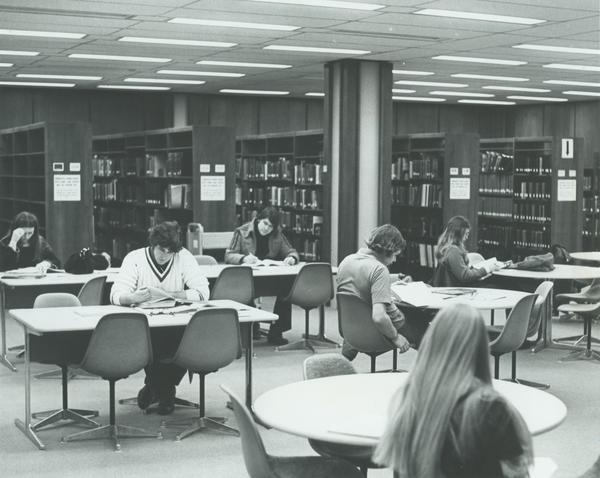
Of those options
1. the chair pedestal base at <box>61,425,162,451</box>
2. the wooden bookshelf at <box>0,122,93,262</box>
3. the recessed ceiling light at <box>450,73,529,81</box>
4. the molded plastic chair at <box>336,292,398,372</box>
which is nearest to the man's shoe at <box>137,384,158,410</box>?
the chair pedestal base at <box>61,425,162,451</box>

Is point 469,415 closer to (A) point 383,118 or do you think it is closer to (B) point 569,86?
(A) point 383,118

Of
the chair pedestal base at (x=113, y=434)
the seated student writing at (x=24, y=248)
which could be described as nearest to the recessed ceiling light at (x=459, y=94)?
the seated student writing at (x=24, y=248)

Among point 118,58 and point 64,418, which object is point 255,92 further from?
point 64,418

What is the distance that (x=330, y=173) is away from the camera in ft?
35.4

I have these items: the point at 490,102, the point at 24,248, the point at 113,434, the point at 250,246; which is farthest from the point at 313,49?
the point at 490,102

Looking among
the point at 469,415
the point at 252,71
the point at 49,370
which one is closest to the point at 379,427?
the point at 469,415

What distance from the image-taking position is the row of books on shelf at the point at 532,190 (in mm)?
11564

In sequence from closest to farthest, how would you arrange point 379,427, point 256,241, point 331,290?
point 379,427 < point 331,290 < point 256,241

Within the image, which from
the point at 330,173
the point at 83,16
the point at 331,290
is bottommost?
the point at 331,290

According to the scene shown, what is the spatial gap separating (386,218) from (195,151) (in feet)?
7.73

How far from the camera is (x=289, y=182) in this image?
12812 mm

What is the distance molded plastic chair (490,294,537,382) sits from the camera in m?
6.23

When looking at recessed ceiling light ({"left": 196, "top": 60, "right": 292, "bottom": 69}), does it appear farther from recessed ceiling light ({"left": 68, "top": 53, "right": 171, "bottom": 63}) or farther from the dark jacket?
the dark jacket

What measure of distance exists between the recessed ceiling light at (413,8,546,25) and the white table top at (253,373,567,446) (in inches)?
172
